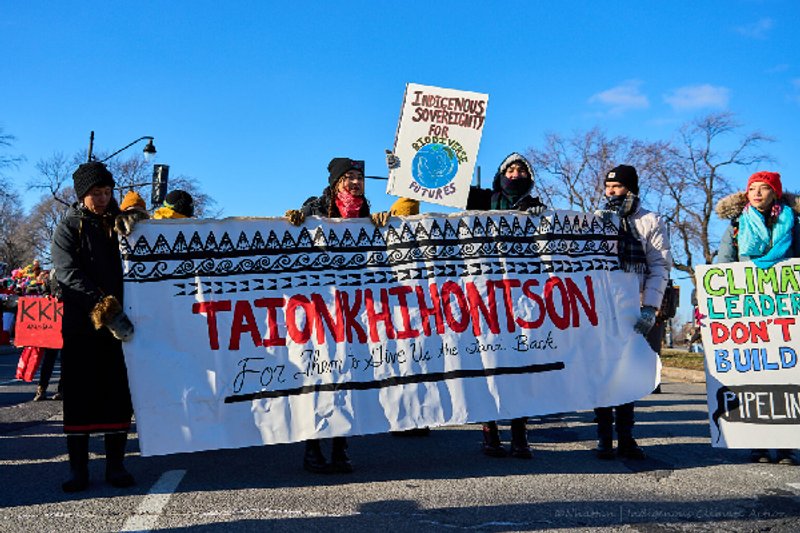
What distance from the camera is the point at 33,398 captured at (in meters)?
8.86

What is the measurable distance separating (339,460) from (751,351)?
2844 millimetres

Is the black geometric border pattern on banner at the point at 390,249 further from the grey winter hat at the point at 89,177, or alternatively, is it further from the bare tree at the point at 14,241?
the bare tree at the point at 14,241

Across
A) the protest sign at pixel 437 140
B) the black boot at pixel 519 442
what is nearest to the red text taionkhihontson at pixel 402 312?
the black boot at pixel 519 442

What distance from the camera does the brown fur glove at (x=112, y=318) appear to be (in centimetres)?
417

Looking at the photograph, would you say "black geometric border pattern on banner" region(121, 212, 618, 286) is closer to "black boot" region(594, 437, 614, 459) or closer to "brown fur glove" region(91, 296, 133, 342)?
"brown fur glove" region(91, 296, 133, 342)

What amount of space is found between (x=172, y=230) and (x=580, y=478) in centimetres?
302

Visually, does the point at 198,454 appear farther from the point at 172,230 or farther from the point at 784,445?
the point at 784,445

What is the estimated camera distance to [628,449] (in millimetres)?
5121

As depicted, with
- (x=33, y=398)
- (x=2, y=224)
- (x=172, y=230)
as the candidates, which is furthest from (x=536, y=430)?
(x=2, y=224)

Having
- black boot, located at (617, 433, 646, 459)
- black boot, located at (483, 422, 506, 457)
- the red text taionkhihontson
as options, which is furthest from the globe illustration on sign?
black boot, located at (617, 433, 646, 459)

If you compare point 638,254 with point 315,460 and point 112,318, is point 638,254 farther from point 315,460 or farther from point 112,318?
point 112,318

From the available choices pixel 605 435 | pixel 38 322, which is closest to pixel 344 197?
pixel 605 435

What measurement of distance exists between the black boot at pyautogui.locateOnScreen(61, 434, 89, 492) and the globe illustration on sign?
14.3ft

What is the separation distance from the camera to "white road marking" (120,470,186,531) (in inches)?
135
